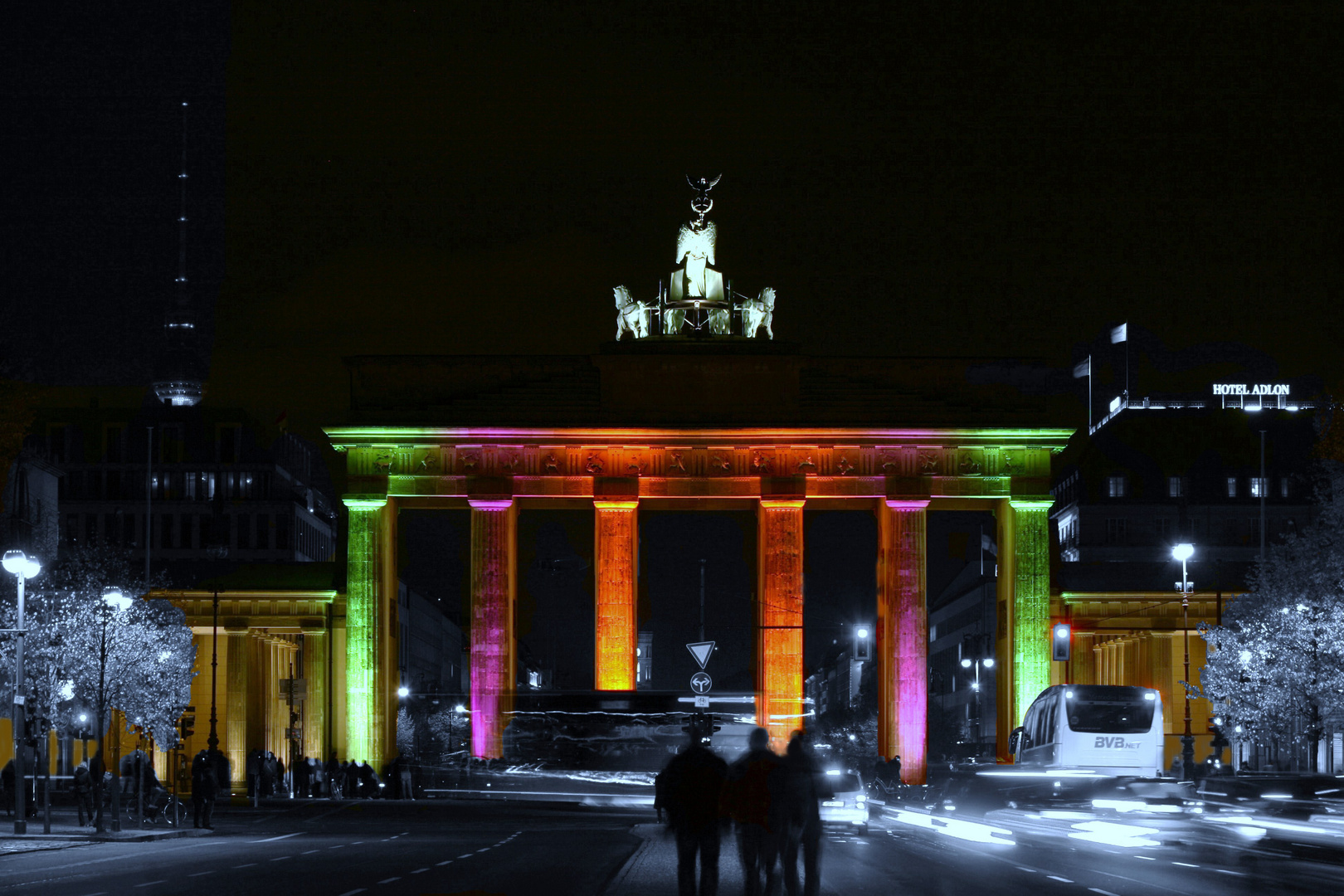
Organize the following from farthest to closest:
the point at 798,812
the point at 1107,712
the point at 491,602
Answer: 1. the point at 491,602
2. the point at 1107,712
3. the point at 798,812

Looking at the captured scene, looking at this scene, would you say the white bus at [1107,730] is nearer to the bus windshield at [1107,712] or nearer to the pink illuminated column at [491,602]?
the bus windshield at [1107,712]

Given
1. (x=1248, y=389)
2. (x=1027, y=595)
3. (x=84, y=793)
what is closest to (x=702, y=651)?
(x=84, y=793)

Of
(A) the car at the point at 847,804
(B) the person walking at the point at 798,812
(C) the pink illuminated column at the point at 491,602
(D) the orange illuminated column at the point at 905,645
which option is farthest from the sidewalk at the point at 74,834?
(D) the orange illuminated column at the point at 905,645

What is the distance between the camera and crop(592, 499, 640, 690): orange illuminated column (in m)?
75.4

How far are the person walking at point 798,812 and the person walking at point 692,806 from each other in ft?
2.94

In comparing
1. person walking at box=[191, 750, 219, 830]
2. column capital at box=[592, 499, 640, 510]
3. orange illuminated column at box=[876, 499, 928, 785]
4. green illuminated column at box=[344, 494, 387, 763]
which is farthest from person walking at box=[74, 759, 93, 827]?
orange illuminated column at box=[876, 499, 928, 785]

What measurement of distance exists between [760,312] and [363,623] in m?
19.7

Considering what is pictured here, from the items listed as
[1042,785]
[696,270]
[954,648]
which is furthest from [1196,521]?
[1042,785]

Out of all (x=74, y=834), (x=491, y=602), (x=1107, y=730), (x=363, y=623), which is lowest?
(x=74, y=834)

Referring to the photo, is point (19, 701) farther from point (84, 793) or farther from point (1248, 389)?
Result: point (1248, 389)

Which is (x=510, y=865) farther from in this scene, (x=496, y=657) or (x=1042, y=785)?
(x=496, y=657)

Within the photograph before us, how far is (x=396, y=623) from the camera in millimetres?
79000

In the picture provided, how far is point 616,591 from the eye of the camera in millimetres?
A: 75812

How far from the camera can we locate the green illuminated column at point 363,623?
74.4 m
